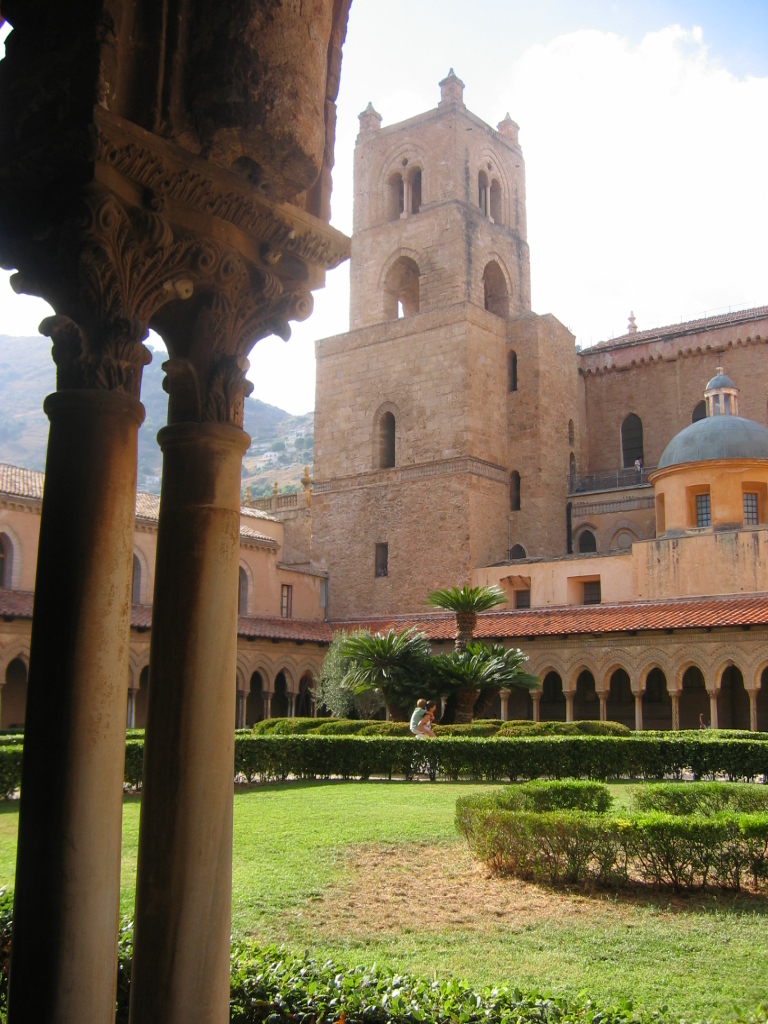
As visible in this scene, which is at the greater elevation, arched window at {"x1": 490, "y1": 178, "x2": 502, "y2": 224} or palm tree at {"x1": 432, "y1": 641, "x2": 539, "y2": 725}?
arched window at {"x1": 490, "y1": 178, "x2": 502, "y2": 224}

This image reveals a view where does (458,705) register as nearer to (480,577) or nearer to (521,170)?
(480,577)

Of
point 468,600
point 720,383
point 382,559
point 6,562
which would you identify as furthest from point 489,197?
point 6,562

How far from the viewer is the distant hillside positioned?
5512 inches

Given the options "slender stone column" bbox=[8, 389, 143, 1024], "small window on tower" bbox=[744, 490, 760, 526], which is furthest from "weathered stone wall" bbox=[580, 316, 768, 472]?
"slender stone column" bbox=[8, 389, 143, 1024]

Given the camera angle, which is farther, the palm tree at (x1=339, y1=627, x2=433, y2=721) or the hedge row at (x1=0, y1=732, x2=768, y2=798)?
the palm tree at (x1=339, y1=627, x2=433, y2=721)

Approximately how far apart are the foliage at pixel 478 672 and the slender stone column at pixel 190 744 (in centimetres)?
1778

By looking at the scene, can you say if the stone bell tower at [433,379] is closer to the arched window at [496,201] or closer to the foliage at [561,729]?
the arched window at [496,201]

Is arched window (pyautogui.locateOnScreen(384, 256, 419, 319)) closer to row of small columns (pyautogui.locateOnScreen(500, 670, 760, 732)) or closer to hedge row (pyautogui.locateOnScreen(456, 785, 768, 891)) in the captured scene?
row of small columns (pyautogui.locateOnScreen(500, 670, 760, 732))

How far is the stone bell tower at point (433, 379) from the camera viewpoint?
33.4m

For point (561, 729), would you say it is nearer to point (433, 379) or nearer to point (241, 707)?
point (241, 707)

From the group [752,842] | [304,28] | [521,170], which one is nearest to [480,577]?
[521,170]

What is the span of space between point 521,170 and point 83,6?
37854 mm

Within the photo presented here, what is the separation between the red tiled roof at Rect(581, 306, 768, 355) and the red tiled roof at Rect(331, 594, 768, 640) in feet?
41.1

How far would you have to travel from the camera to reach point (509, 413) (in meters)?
35.0
